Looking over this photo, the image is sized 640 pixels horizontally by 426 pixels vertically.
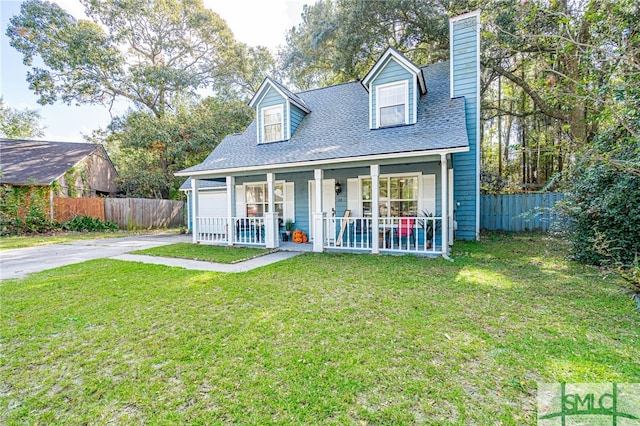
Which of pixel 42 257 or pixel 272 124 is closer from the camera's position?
pixel 42 257

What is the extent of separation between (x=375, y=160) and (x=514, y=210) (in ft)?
26.5

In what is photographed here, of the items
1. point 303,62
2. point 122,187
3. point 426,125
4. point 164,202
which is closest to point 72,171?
point 122,187

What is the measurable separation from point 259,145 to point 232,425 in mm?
10089

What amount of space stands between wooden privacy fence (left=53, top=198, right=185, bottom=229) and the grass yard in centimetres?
1017

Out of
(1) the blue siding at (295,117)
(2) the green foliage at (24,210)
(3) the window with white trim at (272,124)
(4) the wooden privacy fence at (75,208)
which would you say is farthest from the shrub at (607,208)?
(2) the green foliage at (24,210)

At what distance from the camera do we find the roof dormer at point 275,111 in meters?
10.5

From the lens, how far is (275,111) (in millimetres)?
10828

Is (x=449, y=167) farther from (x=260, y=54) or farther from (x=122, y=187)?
(x=122, y=187)

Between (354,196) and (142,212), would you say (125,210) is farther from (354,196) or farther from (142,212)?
(354,196)

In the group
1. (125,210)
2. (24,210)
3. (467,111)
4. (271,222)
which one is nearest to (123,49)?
(125,210)

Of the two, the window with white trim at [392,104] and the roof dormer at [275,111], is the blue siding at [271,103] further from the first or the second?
the window with white trim at [392,104]

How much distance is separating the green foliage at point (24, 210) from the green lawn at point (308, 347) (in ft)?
40.9

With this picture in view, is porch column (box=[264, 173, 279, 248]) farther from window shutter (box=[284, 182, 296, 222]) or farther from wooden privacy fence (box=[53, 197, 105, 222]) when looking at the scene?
wooden privacy fence (box=[53, 197, 105, 222])

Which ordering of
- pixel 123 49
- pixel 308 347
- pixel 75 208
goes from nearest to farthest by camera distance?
pixel 308 347
pixel 75 208
pixel 123 49
